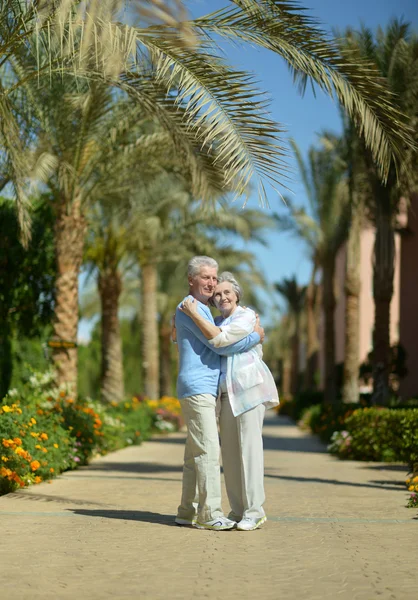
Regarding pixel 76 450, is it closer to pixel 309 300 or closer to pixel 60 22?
pixel 60 22

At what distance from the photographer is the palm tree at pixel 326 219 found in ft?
87.0

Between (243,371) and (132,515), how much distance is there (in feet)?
5.86

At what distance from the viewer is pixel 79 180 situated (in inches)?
591

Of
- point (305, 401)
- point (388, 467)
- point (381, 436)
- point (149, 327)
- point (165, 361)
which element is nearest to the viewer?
point (388, 467)

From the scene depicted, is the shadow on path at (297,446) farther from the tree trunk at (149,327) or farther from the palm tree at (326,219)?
the tree trunk at (149,327)

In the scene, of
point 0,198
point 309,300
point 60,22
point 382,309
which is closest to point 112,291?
point 0,198

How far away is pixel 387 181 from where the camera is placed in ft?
55.1

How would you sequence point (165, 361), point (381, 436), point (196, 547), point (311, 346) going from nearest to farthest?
1. point (196, 547)
2. point (381, 436)
3. point (165, 361)
4. point (311, 346)

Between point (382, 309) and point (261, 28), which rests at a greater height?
point (261, 28)

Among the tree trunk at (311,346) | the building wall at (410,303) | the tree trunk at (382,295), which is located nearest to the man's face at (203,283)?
the tree trunk at (382,295)

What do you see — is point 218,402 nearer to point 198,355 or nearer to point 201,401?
point 201,401

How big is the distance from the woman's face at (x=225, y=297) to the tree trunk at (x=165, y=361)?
26.3 metres

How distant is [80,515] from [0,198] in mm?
10692

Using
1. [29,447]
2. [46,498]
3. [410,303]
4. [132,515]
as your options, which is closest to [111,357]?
[410,303]
